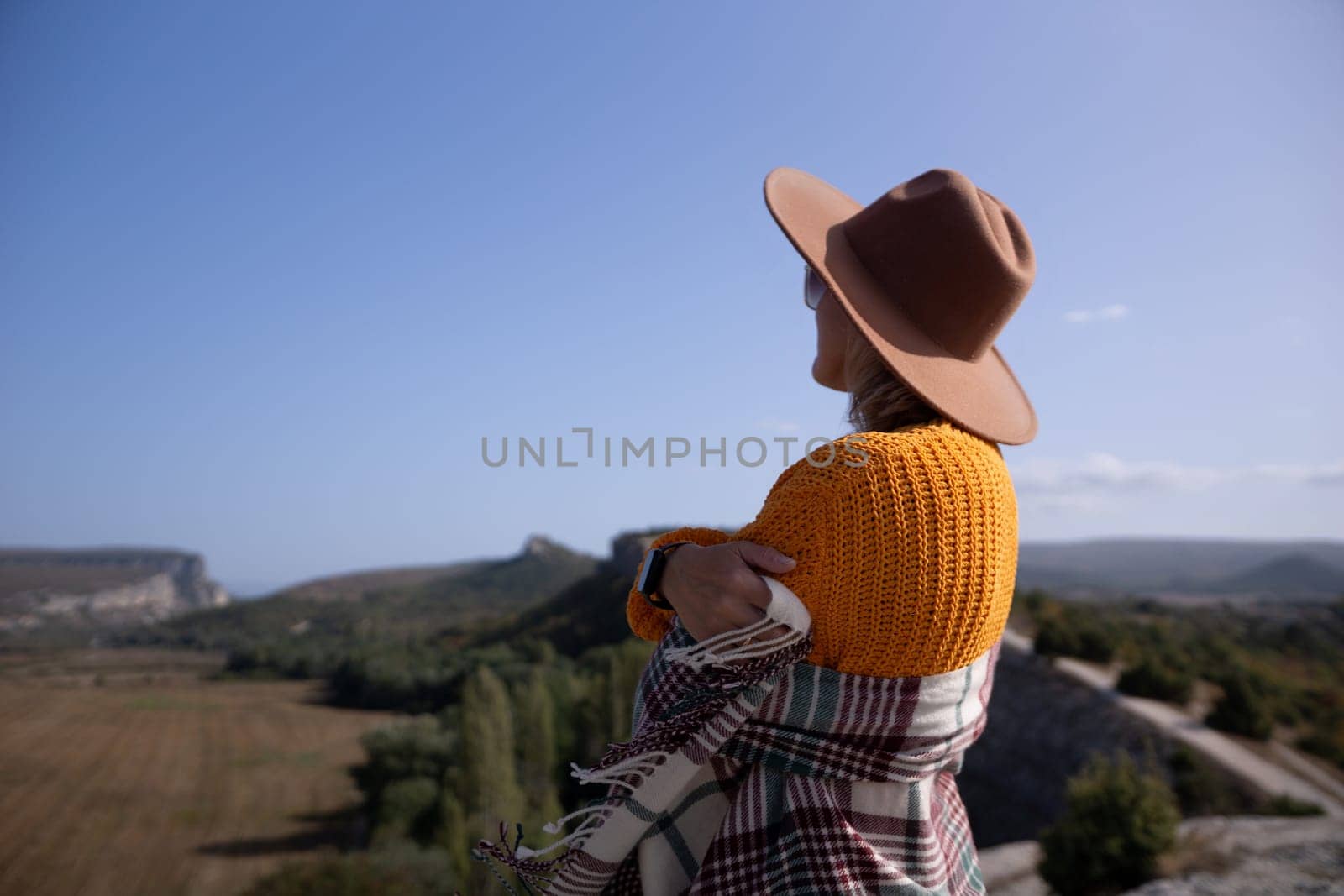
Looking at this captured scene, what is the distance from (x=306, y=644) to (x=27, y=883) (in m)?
11.3

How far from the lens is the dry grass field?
6.56 m

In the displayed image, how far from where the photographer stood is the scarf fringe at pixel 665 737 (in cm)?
111

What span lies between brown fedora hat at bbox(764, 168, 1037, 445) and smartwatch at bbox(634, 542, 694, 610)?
19.7 inches

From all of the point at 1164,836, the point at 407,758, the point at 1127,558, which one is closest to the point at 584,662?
the point at 407,758

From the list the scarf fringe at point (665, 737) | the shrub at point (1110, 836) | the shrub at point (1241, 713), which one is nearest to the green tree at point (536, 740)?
the shrub at point (1110, 836)

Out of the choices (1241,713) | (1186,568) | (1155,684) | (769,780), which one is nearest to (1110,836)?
(1241,713)

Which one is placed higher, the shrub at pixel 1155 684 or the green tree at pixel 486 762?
the shrub at pixel 1155 684

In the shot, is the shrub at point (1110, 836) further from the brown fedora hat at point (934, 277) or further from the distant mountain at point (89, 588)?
the distant mountain at point (89, 588)

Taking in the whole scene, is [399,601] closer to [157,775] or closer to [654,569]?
[157,775]

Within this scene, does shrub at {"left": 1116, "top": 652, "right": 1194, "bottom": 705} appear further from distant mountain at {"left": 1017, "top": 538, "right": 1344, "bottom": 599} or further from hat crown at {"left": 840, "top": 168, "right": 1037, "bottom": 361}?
distant mountain at {"left": 1017, "top": 538, "right": 1344, "bottom": 599}

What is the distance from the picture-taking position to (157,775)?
1026 centimetres

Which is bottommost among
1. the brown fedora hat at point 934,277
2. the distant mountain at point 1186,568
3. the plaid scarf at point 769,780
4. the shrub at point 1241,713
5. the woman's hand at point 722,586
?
the distant mountain at point 1186,568

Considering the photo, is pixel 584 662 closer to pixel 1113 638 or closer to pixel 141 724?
pixel 141 724

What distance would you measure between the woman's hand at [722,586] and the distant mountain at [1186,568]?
54225 millimetres
